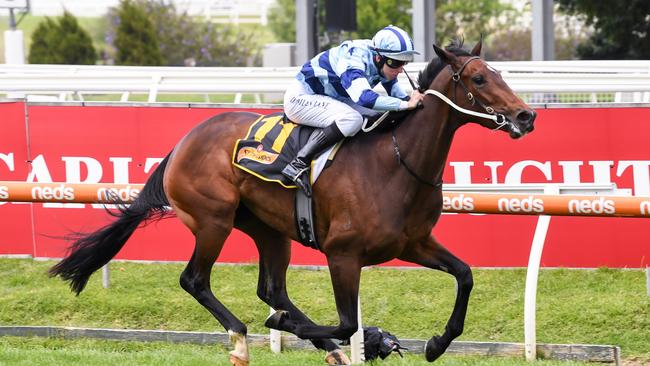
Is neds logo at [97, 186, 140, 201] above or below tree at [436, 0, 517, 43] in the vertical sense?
below

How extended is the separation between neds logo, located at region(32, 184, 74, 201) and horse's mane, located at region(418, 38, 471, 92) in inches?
93.1

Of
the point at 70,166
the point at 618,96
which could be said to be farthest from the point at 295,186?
the point at 618,96

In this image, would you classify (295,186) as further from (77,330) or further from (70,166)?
(70,166)

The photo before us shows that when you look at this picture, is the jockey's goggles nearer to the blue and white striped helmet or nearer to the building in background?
the blue and white striped helmet

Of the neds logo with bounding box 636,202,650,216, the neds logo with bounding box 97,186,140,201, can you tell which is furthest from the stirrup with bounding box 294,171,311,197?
the neds logo with bounding box 636,202,650,216

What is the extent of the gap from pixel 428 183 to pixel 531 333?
1.34 metres

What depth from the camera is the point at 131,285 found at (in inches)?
324

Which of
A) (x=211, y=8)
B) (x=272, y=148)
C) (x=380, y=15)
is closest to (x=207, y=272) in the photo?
(x=272, y=148)

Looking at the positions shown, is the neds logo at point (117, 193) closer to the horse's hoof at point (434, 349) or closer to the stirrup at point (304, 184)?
the stirrup at point (304, 184)

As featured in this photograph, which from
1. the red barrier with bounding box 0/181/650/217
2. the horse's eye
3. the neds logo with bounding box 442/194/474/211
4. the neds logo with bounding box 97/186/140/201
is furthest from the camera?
the neds logo with bounding box 97/186/140/201

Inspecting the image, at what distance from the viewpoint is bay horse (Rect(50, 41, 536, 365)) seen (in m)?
5.64

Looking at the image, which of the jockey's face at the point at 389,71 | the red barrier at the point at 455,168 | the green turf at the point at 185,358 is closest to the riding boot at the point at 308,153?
the jockey's face at the point at 389,71

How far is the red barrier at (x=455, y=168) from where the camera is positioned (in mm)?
7625

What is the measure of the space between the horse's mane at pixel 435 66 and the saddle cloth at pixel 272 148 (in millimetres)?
550
